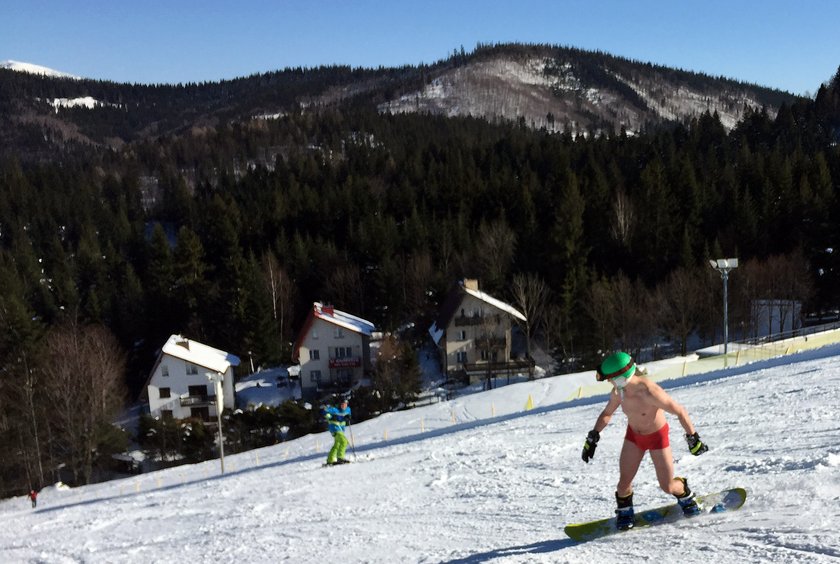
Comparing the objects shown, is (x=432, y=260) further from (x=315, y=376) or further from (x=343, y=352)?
(x=315, y=376)

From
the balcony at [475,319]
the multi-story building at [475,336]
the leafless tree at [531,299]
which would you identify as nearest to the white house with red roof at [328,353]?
the multi-story building at [475,336]

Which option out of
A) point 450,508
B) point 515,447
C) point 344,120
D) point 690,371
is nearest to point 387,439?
point 515,447

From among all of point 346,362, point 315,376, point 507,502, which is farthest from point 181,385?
point 507,502

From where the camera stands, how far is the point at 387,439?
17.0 meters

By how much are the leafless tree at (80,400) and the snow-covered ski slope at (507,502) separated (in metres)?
17.7

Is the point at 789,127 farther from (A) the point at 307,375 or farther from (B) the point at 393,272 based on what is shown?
(A) the point at 307,375

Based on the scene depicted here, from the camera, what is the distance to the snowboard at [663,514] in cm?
528

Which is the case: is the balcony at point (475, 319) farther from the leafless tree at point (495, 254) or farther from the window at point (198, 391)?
the window at point (198, 391)

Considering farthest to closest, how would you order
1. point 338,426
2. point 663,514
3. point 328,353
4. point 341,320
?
point 341,320
point 328,353
point 338,426
point 663,514

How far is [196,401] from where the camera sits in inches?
1575

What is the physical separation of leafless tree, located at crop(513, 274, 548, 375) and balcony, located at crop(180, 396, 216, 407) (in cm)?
2175

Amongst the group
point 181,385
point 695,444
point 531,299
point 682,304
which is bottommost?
point 181,385

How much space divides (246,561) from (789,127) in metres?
97.4

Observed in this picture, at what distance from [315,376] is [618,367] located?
40.1m
